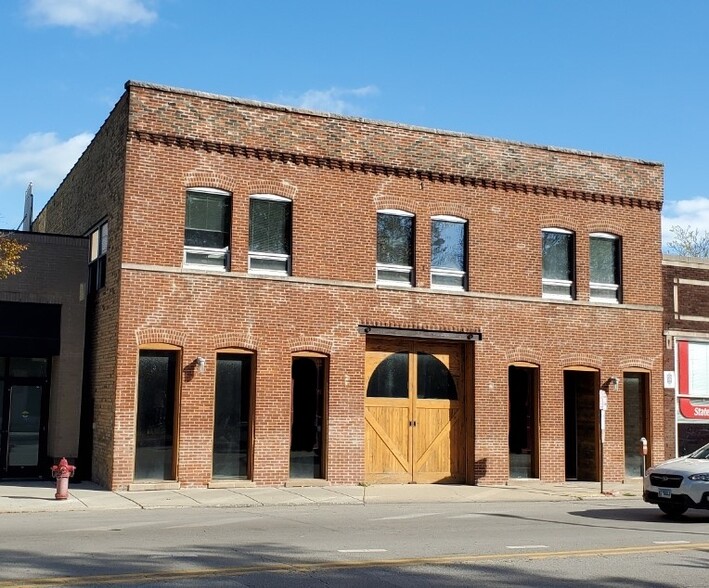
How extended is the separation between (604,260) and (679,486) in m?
9.87

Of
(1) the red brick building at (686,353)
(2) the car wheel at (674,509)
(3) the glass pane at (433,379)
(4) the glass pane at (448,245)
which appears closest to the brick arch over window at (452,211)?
(4) the glass pane at (448,245)

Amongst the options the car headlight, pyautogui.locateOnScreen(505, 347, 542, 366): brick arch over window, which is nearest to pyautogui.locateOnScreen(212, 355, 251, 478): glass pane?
A: pyautogui.locateOnScreen(505, 347, 542, 366): brick arch over window

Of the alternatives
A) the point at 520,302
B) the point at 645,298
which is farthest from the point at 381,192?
the point at 645,298

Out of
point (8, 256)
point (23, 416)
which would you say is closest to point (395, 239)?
point (8, 256)

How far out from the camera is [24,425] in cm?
2133

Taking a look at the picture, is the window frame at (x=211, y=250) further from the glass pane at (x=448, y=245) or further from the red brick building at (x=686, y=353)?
the red brick building at (x=686, y=353)

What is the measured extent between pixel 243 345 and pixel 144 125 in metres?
5.12

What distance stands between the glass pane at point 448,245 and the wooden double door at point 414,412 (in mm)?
1969

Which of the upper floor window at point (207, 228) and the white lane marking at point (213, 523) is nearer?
the white lane marking at point (213, 523)

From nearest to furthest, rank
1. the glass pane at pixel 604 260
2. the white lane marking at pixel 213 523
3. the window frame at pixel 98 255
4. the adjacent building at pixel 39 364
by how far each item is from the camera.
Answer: the white lane marking at pixel 213 523 → the adjacent building at pixel 39 364 → the window frame at pixel 98 255 → the glass pane at pixel 604 260

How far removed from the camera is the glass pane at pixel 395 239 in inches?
867

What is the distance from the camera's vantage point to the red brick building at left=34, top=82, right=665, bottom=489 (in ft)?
64.5

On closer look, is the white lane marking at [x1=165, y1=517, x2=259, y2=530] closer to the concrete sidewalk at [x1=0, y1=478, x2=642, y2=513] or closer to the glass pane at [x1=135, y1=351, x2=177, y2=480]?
the concrete sidewalk at [x1=0, y1=478, x2=642, y2=513]

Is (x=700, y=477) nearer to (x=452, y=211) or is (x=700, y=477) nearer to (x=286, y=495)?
(x=286, y=495)
